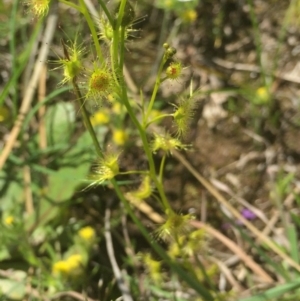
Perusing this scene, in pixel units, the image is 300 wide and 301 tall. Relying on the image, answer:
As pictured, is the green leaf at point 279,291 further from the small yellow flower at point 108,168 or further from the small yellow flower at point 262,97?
the small yellow flower at point 262,97

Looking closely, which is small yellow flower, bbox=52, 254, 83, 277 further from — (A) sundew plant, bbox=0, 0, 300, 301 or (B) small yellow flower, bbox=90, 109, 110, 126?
(B) small yellow flower, bbox=90, 109, 110, 126

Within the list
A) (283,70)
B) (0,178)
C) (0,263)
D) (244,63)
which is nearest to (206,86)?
(244,63)

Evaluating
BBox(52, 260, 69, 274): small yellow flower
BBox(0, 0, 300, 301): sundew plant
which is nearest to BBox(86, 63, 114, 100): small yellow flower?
BBox(0, 0, 300, 301): sundew plant

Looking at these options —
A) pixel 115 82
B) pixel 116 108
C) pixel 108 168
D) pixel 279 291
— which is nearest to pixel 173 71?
pixel 115 82

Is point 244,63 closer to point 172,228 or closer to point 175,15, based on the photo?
point 175,15

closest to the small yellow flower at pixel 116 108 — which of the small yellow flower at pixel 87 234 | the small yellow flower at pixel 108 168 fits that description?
the small yellow flower at pixel 87 234
